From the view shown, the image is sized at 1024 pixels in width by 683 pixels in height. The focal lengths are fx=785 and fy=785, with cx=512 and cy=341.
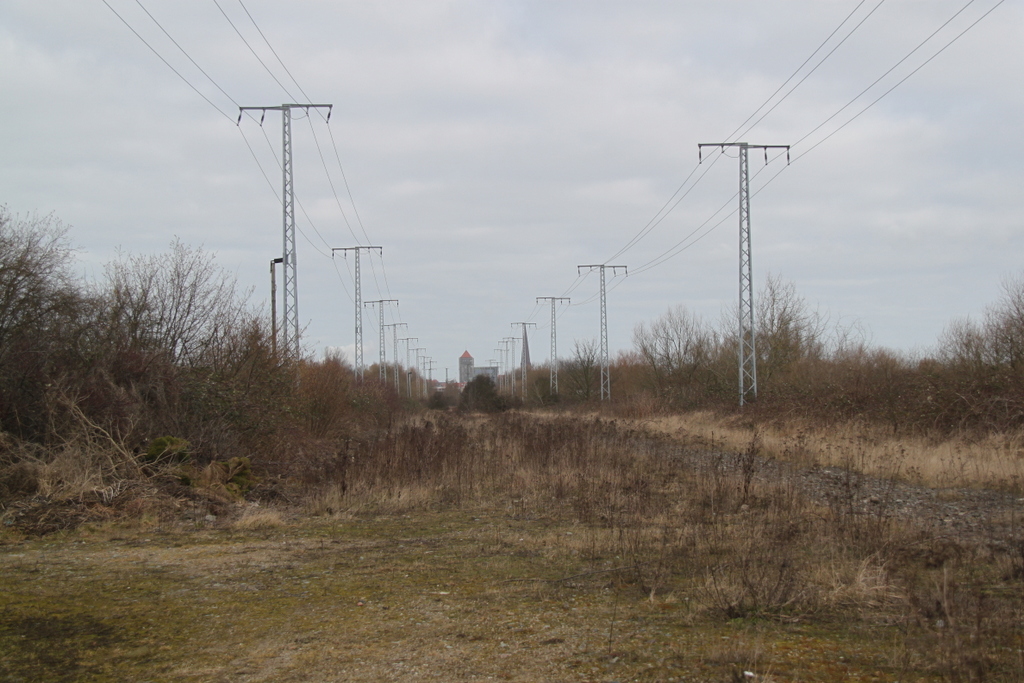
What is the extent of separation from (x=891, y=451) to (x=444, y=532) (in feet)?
37.3

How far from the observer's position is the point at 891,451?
16.9m

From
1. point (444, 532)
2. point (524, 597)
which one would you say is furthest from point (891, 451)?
point (524, 597)

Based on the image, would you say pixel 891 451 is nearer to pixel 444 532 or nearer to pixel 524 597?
pixel 444 532

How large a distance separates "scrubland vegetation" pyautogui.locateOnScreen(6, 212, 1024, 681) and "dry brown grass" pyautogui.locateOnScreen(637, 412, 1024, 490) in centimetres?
14

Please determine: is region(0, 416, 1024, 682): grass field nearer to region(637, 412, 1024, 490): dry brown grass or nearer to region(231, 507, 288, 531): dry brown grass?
region(231, 507, 288, 531): dry brown grass

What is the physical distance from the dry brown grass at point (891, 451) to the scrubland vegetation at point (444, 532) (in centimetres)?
14

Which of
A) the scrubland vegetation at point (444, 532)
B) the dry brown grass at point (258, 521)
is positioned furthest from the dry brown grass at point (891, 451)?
the dry brown grass at point (258, 521)

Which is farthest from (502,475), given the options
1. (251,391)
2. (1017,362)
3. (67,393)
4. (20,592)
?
(1017,362)

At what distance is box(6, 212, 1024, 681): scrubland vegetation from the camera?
16.6ft

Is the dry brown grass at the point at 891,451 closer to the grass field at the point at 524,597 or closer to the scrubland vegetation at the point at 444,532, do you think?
the scrubland vegetation at the point at 444,532

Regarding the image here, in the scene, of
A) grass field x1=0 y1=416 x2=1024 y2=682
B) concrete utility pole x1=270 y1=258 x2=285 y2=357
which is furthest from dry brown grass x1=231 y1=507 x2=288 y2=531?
concrete utility pole x1=270 y1=258 x2=285 y2=357

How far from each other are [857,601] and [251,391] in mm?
13983

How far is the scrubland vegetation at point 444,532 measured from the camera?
5074mm

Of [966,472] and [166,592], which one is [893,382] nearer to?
[966,472]
